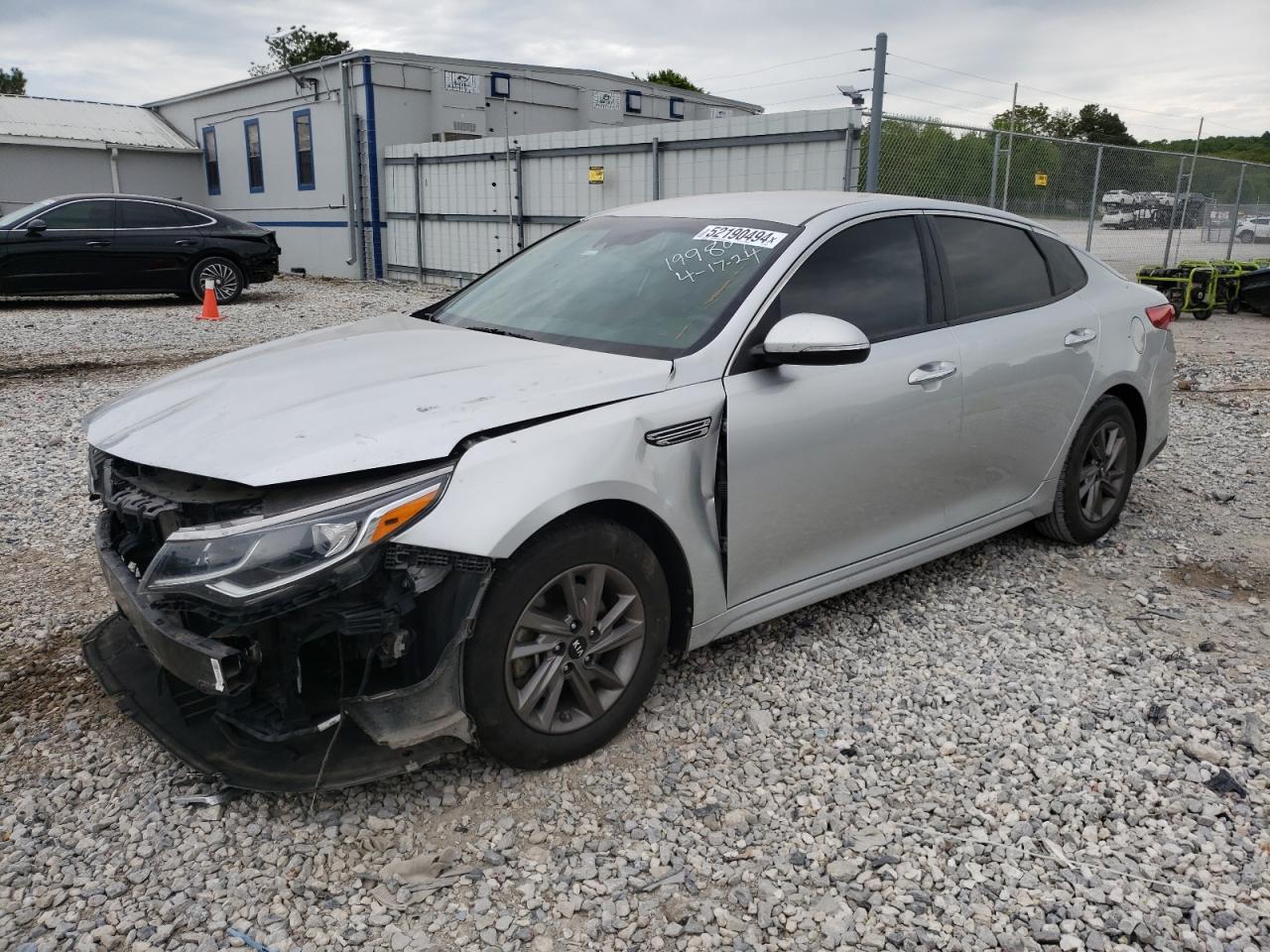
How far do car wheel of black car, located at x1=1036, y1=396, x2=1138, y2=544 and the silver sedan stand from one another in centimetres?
23

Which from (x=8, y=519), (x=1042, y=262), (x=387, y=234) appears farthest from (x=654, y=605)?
(x=387, y=234)

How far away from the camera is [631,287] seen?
11.5 ft

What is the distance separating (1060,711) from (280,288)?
17.0m

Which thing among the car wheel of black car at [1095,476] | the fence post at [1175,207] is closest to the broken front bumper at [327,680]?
the car wheel of black car at [1095,476]

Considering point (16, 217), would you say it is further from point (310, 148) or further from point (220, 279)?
point (310, 148)

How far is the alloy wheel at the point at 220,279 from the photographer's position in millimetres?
14125

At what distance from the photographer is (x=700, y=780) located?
2916 mm

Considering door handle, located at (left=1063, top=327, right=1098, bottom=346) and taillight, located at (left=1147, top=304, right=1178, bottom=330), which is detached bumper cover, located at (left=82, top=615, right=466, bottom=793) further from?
taillight, located at (left=1147, top=304, right=1178, bottom=330)

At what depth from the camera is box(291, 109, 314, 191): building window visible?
20438mm

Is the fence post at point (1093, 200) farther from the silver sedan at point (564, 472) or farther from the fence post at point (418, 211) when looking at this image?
the silver sedan at point (564, 472)

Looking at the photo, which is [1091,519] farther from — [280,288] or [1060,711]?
[280,288]

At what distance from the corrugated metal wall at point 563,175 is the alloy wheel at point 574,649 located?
9233 millimetres

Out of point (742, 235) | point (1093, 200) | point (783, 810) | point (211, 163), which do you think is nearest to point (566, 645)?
point (783, 810)

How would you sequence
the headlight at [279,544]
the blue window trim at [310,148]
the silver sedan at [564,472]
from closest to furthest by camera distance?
the headlight at [279,544] < the silver sedan at [564,472] < the blue window trim at [310,148]
